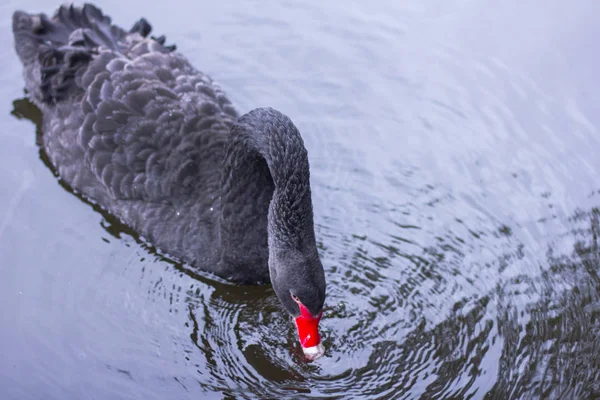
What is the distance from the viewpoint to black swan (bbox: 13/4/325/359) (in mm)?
4684

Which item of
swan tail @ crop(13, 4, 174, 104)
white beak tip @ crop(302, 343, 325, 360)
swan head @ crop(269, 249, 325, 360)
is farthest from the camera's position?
swan tail @ crop(13, 4, 174, 104)

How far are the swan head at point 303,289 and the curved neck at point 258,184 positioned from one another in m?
0.13

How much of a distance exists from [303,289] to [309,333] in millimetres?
354

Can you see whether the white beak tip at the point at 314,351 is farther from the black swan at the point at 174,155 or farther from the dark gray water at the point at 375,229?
the dark gray water at the point at 375,229

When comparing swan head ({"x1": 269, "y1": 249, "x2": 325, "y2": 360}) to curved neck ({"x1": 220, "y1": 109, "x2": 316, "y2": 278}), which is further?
curved neck ({"x1": 220, "y1": 109, "x2": 316, "y2": 278})

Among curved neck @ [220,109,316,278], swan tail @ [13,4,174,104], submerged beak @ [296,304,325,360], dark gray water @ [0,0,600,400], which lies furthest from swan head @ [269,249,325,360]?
swan tail @ [13,4,174,104]

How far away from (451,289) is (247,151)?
1724mm

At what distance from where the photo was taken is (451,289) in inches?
218

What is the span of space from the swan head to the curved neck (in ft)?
0.42

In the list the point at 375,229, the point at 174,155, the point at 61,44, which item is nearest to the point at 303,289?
the point at 375,229

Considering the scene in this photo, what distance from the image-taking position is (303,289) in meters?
4.47

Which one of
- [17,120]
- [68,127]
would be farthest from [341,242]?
[17,120]

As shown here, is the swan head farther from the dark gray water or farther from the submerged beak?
the dark gray water

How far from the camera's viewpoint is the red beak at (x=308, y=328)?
4.61 metres
